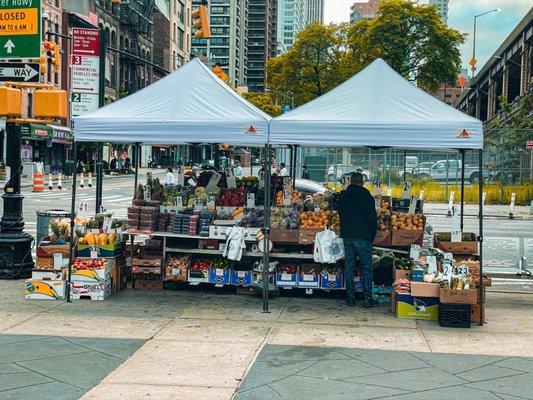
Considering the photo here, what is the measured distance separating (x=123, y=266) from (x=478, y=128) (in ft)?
18.7

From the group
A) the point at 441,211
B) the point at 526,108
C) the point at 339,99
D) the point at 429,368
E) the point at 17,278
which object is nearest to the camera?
the point at 429,368

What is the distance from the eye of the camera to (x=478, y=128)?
9047 mm

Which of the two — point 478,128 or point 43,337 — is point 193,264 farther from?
point 478,128

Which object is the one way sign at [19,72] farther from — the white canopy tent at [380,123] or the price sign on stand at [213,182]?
the white canopy tent at [380,123]

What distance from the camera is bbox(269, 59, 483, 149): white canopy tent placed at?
9.11 m

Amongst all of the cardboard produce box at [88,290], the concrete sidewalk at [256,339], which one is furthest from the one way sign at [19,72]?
the cardboard produce box at [88,290]

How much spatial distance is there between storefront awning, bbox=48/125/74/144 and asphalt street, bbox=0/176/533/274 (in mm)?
14467

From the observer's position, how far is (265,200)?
9766mm

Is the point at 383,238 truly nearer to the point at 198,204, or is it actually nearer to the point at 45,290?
the point at 198,204

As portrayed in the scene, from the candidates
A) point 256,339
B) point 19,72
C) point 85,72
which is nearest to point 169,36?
point 85,72

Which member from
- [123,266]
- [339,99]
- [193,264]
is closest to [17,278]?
[123,266]

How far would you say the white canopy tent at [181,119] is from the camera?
Answer: 9.47 metres

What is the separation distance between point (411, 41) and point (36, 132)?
27433 mm

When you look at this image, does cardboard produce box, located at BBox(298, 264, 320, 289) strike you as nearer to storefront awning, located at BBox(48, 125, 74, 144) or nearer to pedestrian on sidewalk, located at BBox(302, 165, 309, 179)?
pedestrian on sidewalk, located at BBox(302, 165, 309, 179)
